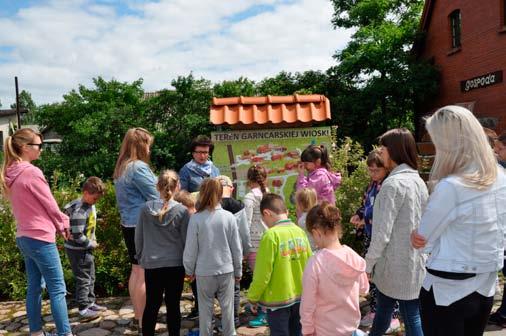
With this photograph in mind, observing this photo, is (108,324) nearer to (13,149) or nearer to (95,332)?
(95,332)

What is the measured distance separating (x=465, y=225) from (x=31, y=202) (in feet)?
10.9

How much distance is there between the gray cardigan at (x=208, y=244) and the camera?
12.0 feet

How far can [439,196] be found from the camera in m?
2.17

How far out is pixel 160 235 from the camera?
3.82 meters

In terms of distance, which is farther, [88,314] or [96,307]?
[96,307]

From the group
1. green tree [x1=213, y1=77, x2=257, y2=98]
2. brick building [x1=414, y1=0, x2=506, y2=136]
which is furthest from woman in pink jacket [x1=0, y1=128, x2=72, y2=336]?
brick building [x1=414, y1=0, x2=506, y2=136]

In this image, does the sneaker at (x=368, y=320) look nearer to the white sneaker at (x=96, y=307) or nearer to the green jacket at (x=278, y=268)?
the green jacket at (x=278, y=268)

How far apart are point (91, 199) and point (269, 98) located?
3.10 meters

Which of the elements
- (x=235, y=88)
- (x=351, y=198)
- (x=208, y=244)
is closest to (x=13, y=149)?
(x=208, y=244)

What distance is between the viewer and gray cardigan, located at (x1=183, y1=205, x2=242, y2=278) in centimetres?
366

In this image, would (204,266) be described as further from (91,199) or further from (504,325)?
(504,325)

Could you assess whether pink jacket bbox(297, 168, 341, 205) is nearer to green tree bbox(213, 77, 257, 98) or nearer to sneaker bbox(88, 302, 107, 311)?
sneaker bbox(88, 302, 107, 311)

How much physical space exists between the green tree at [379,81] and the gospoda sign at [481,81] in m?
1.44

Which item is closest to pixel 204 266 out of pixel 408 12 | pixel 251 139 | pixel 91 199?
pixel 91 199
